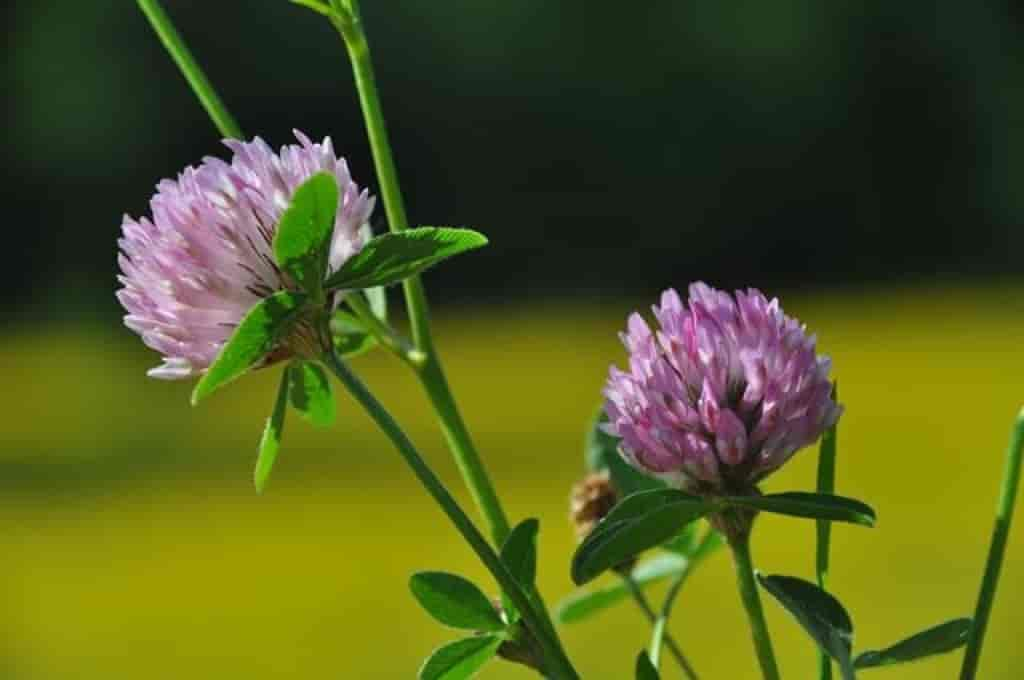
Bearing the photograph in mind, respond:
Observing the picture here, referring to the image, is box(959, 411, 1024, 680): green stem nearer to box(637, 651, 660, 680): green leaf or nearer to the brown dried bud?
box(637, 651, 660, 680): green leaf

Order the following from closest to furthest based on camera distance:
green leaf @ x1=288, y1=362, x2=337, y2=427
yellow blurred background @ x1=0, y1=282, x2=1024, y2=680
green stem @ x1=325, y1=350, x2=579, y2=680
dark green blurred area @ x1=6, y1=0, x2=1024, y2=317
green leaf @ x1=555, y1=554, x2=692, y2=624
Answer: green stem @ x1=325, y1=350, x2=579, y2=680 < green leaf @ x1=288, y1=362, x2=337, y2=427 < green leaf @ x1=555, y1=554, x2=692, y2=624 < yellow blurred background @ x1=0, y1=282, x2=1024, y2=680 < dark green blurred area @ x1=6, y1=0, x2=1024, y2=317

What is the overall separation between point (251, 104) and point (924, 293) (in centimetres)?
220

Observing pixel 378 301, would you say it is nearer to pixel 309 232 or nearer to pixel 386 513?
pixel 309 232

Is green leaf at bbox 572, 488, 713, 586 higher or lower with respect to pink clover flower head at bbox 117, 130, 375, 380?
lower

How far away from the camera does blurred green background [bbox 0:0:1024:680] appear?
5078 mm

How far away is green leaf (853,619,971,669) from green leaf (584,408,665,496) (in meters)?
0.10

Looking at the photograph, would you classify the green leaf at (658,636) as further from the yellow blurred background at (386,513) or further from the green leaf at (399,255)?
the yellow blurred background at (386,513)

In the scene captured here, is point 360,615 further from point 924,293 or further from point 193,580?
point 924,293

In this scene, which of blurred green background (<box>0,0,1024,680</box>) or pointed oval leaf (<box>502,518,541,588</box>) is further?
blurred green background (<box>0,0,1024,680</box>)

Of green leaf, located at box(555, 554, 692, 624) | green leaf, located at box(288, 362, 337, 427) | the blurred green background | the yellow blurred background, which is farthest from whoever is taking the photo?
the blurred green background

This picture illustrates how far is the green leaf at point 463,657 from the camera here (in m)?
0.43

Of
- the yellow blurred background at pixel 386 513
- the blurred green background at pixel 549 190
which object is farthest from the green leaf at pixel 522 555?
the blurred green background at pixel 549 190

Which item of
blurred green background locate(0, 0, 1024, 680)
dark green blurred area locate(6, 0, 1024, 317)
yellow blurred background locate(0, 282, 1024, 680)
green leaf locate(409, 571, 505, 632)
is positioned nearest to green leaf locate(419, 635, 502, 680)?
green leaf locate(409, 571, 505, 632)

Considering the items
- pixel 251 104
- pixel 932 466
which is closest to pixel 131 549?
pixel 932 466
